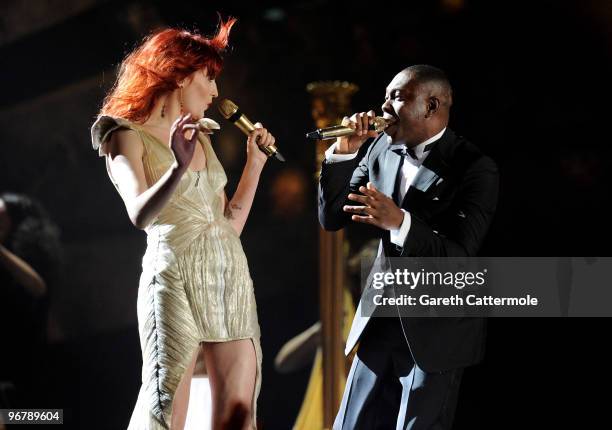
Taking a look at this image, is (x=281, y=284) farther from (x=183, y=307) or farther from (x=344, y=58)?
(x=183, y=307)

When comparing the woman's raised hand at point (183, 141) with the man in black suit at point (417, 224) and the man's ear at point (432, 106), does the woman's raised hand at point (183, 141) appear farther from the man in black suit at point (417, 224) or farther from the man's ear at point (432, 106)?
the man's ear at point (432, 106)

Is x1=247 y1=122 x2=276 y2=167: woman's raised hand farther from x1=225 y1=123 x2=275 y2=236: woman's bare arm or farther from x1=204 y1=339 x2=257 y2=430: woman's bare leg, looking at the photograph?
x1=204 y1=339 x2=257 y2=430: woman's bare leg

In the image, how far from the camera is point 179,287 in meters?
2.81

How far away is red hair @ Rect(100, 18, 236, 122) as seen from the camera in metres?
2.96

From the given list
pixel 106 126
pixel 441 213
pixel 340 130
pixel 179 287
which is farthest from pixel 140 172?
pixel 441 213

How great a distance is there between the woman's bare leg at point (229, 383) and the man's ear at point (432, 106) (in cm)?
98

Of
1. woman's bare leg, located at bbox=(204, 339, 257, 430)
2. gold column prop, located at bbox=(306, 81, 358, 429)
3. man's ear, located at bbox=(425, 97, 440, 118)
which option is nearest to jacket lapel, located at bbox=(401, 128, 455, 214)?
man's ear, located at bbox=(425, 97, 440, 118)

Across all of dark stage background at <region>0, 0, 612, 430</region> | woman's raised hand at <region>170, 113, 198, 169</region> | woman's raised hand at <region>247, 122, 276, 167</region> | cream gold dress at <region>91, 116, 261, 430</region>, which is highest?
dark stage background at <region>0, 0, 612, 430</region>

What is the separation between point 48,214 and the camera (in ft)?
17.4

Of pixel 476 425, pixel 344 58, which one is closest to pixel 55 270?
pixel 344 58

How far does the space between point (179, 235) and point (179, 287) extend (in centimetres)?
17

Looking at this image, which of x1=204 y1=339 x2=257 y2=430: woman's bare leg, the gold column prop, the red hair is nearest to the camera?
x1=204 y1=339 x2=257 y2=430: woman's bare leg

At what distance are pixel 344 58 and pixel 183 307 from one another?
2.82 m

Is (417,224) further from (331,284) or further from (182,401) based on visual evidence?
(331,284)
